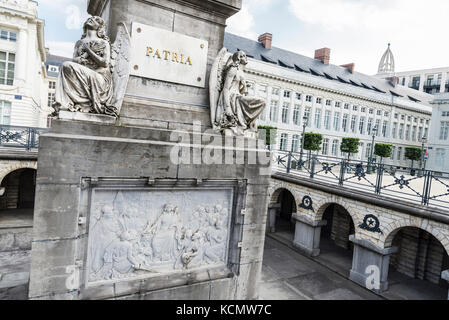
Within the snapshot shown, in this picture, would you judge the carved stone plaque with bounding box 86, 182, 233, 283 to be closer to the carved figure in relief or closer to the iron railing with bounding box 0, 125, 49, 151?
the carved figure in relief

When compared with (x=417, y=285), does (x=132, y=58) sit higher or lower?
higher

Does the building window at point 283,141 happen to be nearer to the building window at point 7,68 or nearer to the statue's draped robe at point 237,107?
the building window at point 7,68

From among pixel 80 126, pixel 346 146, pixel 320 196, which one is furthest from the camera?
pixel 346 146

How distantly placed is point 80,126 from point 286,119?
4013 centimetres

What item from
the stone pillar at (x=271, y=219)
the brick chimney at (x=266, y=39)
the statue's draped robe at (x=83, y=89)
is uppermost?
the brick chimney at (x=266, y=39)

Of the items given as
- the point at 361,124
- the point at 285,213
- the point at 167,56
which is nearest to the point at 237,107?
the point at 167,56

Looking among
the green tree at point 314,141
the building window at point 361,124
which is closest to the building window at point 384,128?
the building window at point 361,124

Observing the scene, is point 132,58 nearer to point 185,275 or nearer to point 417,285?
point 185,275

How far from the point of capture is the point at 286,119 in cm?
4206

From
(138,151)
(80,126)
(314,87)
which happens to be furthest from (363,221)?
(314,87)

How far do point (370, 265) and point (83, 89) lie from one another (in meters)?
11.1

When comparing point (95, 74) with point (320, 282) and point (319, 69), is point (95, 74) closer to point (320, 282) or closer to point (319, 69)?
point (320, 282)

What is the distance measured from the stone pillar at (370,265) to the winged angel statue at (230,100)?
8.28 metres

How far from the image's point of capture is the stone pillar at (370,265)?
10.4m
